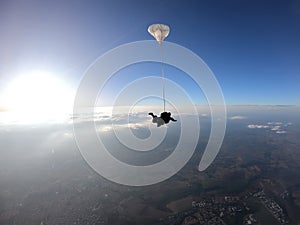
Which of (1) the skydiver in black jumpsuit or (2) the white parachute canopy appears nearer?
(1) the skydiver in black jumpsuit

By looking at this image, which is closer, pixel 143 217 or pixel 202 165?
pixel 143 217

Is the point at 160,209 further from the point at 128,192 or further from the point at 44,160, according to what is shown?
the point at 44,160

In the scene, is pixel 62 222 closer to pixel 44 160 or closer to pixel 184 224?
pixel 184 224

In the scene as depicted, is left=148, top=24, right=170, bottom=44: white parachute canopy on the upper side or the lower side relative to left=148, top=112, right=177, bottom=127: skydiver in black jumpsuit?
upper

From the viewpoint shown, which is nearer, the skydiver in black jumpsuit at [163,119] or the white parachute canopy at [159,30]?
the skydiver in black jumpsuit at [163,119]

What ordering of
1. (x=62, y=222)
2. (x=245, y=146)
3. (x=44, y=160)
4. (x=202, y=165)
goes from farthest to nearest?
(x=245, y=146)
(x=44, y=160)
(x=202, y=165)
(x=62, y=222)

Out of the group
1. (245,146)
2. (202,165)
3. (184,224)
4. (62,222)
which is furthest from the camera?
(245,146)

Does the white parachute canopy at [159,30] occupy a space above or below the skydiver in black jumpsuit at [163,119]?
above

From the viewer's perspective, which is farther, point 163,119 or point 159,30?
point 159,30

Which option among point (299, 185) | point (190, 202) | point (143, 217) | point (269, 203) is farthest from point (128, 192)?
point (299, 185)

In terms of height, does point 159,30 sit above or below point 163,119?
above
